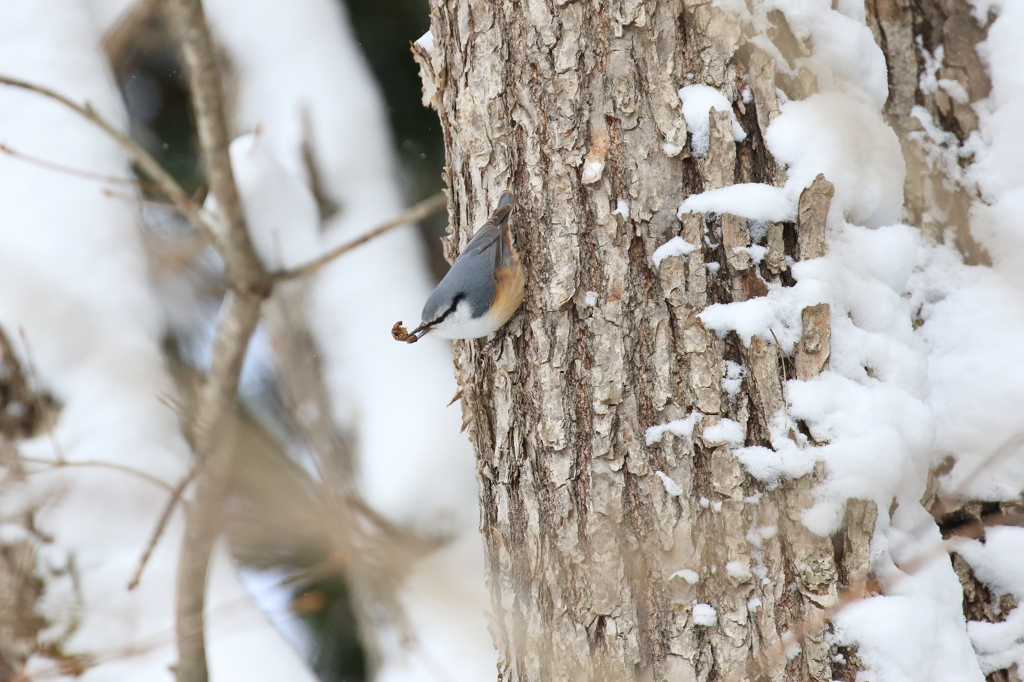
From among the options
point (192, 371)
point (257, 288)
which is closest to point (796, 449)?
→ point (257, 288)

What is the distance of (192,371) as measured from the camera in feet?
7.02

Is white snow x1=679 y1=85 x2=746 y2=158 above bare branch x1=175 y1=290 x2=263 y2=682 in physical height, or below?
above

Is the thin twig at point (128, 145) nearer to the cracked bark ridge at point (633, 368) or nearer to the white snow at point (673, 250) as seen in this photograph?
the cracked bark ridge at point (633, 368)

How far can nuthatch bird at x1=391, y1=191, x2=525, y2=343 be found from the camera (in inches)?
44.4

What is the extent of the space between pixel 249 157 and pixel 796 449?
200 centimetres

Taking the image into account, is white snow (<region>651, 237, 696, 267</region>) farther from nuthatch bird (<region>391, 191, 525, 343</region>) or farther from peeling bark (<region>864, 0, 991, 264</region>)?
peeling bark (<region>864, 0, 991, 264</region>)

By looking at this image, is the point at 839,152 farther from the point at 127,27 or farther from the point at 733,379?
the point at 127,27

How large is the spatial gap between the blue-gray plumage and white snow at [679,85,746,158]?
0.33 m

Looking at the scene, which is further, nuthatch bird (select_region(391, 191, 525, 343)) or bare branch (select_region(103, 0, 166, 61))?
bare branch (select_region(103, 0, 166, 61))

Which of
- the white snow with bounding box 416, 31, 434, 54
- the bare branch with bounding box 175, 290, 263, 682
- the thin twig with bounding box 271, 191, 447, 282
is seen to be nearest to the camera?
the white snow with bounding box 416, 31, 434, 54

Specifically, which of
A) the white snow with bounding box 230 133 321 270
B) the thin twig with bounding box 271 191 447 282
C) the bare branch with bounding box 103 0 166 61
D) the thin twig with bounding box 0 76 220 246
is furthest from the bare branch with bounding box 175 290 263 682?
the bare branch with bounding box 103 0 166 61

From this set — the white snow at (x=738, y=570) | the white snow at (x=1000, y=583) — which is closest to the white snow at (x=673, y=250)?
the white snow at (x=738, y=570)

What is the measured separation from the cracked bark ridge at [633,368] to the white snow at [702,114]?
0.04ft

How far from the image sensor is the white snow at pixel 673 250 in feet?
3.54
